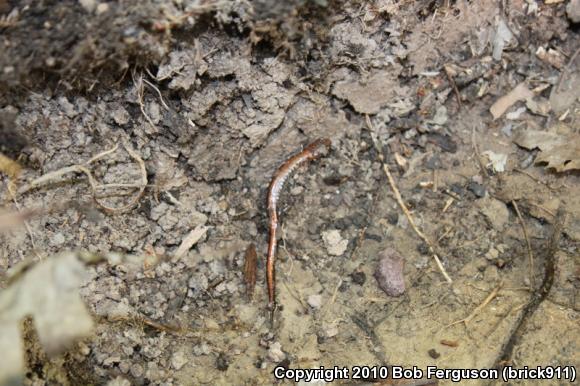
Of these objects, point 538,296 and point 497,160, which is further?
point 497,160

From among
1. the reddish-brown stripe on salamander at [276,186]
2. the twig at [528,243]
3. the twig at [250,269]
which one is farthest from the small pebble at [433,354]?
the twig at [250,269]

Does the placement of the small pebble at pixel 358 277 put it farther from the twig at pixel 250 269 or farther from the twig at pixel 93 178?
the twig at pixel 93 178

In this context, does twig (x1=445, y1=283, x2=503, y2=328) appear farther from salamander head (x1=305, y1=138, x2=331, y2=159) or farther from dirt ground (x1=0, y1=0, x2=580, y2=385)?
salamander head (x1=305, y1=138, x2=331, y2=159)

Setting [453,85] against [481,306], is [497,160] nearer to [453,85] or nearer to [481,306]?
[453,85]

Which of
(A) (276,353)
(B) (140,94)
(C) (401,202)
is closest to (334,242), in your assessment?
(C) (401,202)

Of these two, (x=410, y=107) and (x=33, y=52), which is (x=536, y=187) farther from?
(x=33, y=52)

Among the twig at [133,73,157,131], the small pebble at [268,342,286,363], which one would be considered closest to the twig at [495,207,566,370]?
the small pebble at [268,342,286,363]
